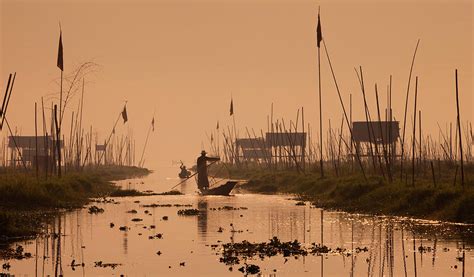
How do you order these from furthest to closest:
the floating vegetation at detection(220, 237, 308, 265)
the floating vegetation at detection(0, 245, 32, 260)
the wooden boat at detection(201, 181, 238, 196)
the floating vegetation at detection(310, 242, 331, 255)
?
the wooden boat at detection(201, 181, 238, 196) < the floating vegetation at detection(310, 242, 331, 255) < the floating vegetation at detection(220, 237, 308, 265) < the floating vegetation at detection(0, 245, 32, 260)

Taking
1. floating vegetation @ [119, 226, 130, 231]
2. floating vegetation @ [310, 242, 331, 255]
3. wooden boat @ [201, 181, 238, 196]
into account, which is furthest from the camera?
wooden boat @ [201, 181, 238, 196]

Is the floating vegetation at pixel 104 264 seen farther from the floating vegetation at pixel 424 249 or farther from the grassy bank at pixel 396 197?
the grassy bank at pixel 396 197

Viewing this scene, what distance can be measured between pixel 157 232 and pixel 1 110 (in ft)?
36.3

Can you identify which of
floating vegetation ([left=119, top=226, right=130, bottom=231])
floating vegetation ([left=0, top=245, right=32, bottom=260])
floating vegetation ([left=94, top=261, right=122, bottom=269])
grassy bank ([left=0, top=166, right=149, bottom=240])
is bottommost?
floating vegetation ([left=94, top=261, right=122, bottom=269])

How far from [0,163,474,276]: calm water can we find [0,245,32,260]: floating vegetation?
243mm

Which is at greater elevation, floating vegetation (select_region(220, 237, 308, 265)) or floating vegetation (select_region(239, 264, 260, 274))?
floating vegetation (select_region(220, 237, 308, 265))

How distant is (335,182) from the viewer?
50.2 metres

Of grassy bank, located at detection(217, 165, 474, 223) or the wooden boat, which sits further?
the wooden boat

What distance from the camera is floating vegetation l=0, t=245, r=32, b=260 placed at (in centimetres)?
2181

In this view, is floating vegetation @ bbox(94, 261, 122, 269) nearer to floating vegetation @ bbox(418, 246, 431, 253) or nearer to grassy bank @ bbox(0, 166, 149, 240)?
grassy bank @ bbox(0, 166, 149, 240)

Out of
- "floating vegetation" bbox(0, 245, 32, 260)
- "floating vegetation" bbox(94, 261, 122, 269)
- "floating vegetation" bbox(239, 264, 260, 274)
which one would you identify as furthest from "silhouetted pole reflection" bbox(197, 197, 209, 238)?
"floating vegetation" bbox(239, 264, 260, 274)

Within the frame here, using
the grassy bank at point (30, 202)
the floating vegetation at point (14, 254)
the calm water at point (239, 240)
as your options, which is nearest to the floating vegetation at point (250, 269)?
the calm water at point (239, 240)

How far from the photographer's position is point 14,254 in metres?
22.3

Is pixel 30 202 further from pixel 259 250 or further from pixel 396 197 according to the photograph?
pixel 259 250
